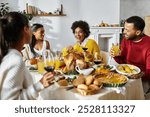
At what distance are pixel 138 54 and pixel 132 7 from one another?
62 centimetres

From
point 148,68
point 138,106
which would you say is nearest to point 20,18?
point 138,106

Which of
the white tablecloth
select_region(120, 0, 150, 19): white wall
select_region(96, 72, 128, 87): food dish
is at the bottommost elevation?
the white tablecloth

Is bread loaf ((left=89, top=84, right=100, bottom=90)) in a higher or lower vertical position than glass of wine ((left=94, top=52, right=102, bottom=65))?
lower

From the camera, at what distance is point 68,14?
1322 millimetres

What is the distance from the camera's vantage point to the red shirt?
3.70 feet

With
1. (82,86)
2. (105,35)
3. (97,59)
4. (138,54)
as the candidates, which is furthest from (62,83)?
(105,35)

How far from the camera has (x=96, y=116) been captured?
68cm

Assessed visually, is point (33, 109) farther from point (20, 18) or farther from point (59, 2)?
point (59, 2)

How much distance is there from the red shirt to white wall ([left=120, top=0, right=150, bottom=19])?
0.46 metres

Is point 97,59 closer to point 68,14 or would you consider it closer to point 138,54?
point 138,54

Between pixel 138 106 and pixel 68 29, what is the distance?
80cm

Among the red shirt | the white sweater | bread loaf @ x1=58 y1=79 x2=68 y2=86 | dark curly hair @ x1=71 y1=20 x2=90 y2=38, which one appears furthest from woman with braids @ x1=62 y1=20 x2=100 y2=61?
the white sweater

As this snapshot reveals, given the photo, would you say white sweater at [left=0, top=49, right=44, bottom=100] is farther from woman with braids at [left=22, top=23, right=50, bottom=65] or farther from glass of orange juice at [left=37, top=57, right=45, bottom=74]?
woman with braids at [left=22, top=23, right=50, bottom=65]

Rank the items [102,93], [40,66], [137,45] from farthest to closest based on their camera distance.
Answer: [137,45]
[40,66]
[102,93]
